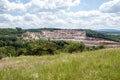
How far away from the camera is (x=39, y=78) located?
711 cm

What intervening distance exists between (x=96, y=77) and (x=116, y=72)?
2.30 ft

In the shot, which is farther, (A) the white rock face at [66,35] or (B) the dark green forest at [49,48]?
(A) the white rock face at [66,35]

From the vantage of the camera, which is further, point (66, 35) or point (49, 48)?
point (66, 35)

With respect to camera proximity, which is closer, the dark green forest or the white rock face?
the dark green forest

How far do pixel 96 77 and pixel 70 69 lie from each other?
4.66 ft

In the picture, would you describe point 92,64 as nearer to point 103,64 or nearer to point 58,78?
point 103,64

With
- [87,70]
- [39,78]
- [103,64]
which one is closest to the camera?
[39,78]

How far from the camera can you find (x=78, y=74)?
731 cm

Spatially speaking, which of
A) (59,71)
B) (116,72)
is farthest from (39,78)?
(116,72)

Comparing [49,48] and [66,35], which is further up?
[66,35]

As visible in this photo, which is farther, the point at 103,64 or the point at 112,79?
the point at 103,64

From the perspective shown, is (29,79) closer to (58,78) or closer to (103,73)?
(58,78)

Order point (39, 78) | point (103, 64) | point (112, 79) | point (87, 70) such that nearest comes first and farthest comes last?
point (112, 79), point (39, 78), point (87, 70), point (103, 64)

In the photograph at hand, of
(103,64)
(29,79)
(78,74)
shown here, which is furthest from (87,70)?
(29,79)
